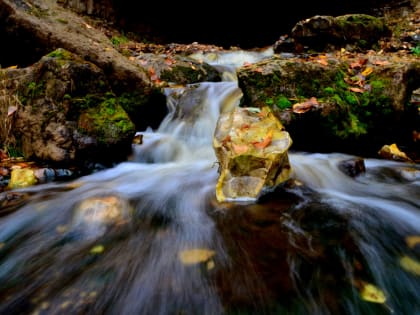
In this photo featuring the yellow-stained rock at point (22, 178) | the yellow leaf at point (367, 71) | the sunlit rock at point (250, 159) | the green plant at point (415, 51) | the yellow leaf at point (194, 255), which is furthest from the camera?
the green plant at point (415, 51)

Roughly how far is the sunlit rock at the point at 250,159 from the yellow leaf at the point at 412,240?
105 cm

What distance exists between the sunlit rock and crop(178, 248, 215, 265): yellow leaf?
2.22ft

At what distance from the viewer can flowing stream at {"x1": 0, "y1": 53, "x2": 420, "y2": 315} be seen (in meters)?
1.37

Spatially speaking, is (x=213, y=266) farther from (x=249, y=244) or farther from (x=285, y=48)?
(x=285, y=48)

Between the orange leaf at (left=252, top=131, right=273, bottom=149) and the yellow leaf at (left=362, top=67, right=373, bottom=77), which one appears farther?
the yellow leaf at (left=362, top=67, right=373, bottom=77)

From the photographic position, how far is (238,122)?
9.12 ft

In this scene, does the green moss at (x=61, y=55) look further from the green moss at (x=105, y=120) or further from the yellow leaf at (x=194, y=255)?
the yellow leaf at (x=194, y=255)

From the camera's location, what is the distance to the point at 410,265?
1593mm

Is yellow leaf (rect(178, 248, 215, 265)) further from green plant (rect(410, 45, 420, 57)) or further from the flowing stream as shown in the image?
green plant (rect(410, 45, 420, 57))

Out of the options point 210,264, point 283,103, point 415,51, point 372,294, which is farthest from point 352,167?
point 415,51

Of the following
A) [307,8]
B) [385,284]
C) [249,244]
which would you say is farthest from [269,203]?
[307,8]

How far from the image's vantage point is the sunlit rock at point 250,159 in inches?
94.1

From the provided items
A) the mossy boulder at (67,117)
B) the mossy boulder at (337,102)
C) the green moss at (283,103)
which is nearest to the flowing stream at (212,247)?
the mossy boulder at (67,117)

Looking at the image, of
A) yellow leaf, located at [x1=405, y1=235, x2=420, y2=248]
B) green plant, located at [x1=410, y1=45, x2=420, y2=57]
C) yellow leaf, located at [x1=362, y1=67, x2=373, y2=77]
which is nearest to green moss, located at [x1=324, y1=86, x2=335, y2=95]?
yellow leaf, located at [x1=362, y1=67, x2=373, y2=77]
